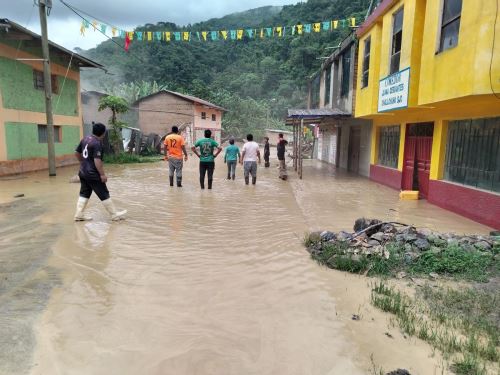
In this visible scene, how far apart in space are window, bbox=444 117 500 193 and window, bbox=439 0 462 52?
1.71 metres

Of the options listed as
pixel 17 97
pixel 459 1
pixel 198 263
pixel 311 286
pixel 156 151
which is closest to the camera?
pixel 311 286

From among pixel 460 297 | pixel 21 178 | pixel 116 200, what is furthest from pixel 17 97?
pixel 460 297

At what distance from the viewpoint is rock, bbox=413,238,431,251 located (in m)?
5.26

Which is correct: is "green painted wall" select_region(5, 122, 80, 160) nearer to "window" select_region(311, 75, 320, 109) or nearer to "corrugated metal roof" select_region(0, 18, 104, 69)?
"corrugated metal roof" select_region(0, 18, 104, 69)

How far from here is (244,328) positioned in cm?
354

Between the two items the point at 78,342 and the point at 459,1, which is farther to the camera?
the point at 459,1

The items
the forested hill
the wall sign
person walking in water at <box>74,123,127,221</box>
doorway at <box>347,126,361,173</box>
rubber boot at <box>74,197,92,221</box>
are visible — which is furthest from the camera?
the forested hill

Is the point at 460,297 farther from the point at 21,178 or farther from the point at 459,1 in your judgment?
the point at 21,178

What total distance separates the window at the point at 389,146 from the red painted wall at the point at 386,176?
224 millimetres

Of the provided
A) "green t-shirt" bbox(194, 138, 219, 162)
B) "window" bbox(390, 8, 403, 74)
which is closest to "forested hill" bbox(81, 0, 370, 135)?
"window" bbox(390, 8, 403, 74)

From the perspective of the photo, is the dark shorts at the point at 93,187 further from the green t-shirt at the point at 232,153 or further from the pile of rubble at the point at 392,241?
the green t-shirt at the point at 232,153

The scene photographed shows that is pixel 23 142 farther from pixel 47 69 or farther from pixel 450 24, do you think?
pixel 450 24

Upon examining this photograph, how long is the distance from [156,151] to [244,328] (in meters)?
26.0

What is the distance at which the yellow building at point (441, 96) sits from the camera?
6742mm
